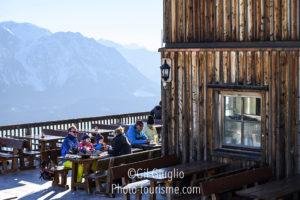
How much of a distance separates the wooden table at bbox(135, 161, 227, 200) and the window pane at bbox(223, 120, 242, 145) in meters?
0.64

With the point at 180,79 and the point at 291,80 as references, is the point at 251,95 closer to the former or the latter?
the point at 291,80

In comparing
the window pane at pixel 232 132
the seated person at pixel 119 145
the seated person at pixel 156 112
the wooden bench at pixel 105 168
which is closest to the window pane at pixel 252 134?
the window pane at pixel 232 132

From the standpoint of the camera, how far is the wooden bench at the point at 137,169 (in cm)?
1220

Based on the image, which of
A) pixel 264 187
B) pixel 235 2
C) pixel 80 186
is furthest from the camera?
pixel 80 186

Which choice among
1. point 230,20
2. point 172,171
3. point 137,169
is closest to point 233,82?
point 230,20

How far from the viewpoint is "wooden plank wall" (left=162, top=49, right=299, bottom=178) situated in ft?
40.3

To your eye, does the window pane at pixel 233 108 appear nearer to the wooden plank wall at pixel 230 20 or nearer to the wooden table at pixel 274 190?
the wooden plank wall at pixel 230 20

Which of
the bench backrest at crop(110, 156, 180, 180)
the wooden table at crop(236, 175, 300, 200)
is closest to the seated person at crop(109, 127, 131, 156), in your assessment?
the bench backrest at crop(110, 156, 180, 180)

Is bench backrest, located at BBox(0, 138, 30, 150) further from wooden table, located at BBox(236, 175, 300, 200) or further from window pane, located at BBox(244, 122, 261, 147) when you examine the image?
wooden table, located at BBox(236, 175, 300, 200)

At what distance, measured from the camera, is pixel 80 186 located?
46.5 feet

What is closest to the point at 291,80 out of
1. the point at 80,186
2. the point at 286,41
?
the point at 286,41

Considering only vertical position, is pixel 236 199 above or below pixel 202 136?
below

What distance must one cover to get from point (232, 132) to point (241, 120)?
40 cm

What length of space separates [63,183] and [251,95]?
5147 millimetres
